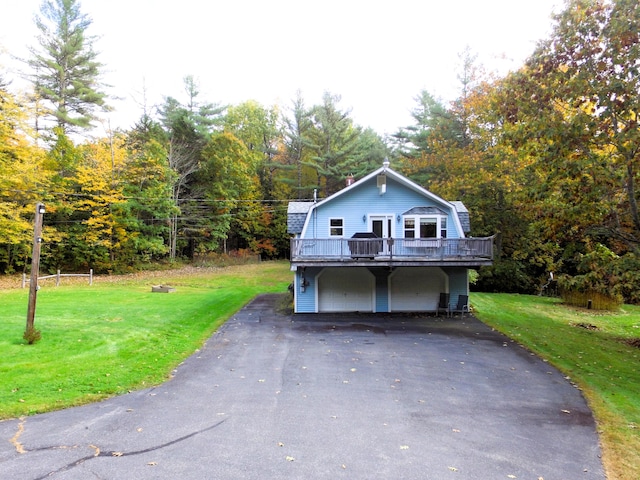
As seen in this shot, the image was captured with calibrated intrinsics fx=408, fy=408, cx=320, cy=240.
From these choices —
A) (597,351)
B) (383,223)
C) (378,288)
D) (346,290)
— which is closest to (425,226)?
(383,223)

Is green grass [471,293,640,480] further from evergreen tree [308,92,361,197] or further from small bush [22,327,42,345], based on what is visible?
evergreen tree [308,92,361,197]

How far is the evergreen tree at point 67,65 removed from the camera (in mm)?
32594

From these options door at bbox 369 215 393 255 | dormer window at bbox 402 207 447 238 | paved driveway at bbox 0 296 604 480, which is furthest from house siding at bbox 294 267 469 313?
paved driveway at bbox 0 296 604 480

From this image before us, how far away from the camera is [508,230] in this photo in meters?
27.6

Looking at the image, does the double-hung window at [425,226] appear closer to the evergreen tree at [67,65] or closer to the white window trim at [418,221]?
the white window trim at [418,221]

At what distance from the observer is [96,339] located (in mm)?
11422

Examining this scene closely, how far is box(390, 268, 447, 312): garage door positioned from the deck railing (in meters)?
1.79

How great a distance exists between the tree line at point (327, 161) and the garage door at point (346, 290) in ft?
23.9

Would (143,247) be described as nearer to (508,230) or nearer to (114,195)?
(114,195)

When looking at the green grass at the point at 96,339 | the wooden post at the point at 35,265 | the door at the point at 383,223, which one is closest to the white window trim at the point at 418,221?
the door at the point at 383,223

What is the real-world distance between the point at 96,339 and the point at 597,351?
562 inches

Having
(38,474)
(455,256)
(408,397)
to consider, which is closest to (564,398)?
(408,397)

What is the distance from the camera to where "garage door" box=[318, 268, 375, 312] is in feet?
60.2

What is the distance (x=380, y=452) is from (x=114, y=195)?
31.2 metres
